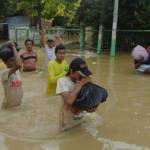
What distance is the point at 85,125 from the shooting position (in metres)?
7.04

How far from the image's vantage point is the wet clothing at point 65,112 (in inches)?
248

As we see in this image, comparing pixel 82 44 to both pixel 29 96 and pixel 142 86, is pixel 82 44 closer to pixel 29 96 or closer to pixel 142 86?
pixel 142 86

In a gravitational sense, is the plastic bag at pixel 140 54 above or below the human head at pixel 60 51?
below

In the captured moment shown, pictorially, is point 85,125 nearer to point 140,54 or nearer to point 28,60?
point 28,60

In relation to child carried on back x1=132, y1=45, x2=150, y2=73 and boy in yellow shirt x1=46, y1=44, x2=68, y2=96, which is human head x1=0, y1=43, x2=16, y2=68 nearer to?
boy in yellow shirt x1=46, y1=44, x2=68, y2=96

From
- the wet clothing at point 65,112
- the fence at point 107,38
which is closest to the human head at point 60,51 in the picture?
the wet clothing at point 65,112

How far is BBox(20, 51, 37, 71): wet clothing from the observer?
12.5 m

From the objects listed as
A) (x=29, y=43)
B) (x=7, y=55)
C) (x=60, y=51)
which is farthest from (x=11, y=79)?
(x=29, y=43)

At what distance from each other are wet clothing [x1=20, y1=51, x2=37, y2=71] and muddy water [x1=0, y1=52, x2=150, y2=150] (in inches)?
69.6

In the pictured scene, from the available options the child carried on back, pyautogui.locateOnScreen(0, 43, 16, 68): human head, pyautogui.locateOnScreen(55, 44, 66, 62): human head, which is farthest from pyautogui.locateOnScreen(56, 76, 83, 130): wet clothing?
the child carried on back

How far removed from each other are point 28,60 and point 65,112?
6.36 meters

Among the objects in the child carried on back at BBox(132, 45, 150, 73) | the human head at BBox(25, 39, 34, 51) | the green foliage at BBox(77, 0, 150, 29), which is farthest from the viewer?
the green foliage at BBox(77, 0, 150, 29)

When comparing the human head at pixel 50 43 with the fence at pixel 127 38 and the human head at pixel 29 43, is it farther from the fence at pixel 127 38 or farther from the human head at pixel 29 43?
the fence at pixel 127 38

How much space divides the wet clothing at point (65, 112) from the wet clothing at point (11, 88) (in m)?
1.61
